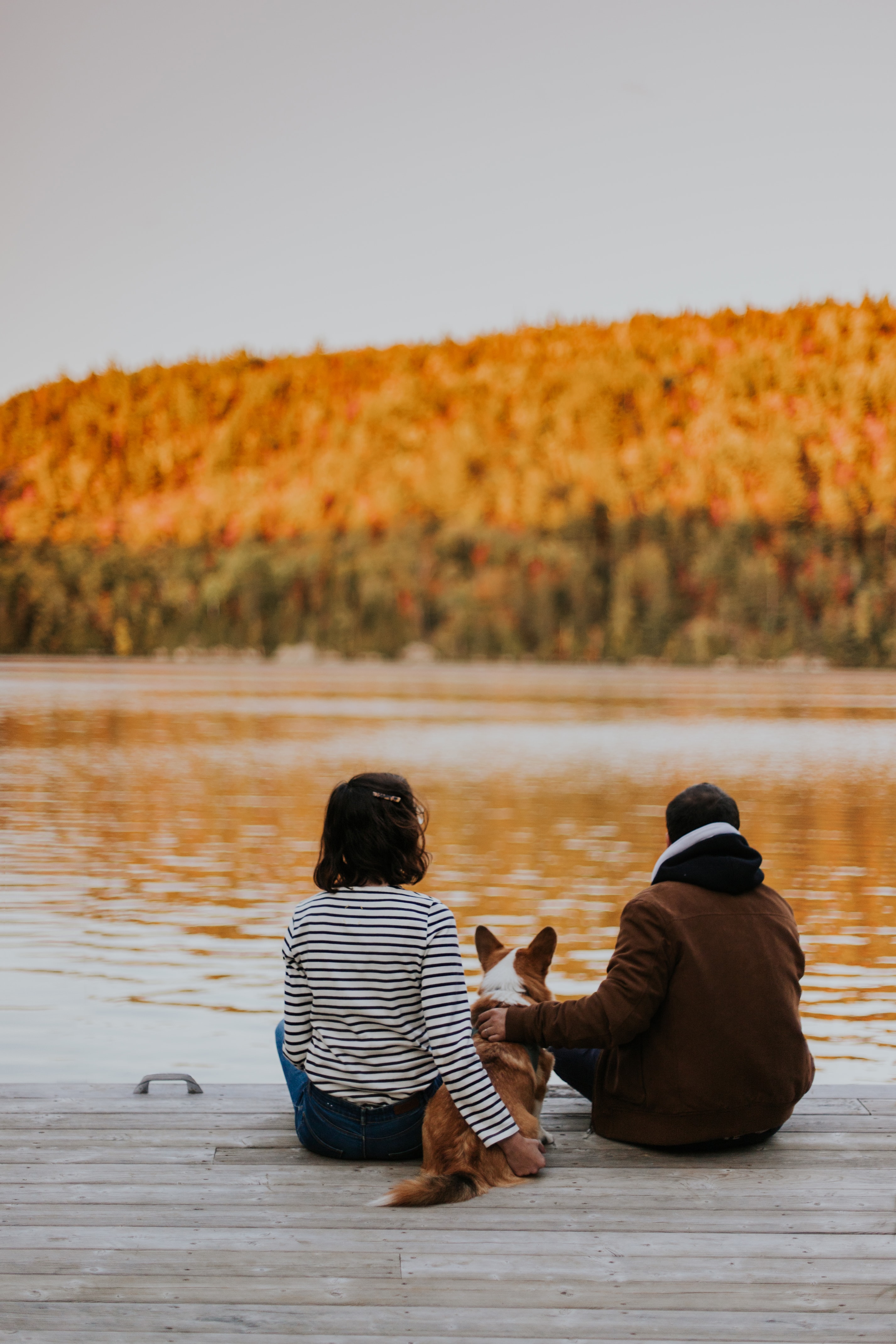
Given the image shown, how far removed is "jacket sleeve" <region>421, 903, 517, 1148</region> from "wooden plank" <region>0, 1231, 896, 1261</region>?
271 millimetres

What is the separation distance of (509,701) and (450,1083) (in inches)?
1759

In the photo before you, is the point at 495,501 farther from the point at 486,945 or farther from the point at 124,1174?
the point at 124,1174

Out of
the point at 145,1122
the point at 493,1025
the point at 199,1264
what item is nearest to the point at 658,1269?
the point at 493,1025

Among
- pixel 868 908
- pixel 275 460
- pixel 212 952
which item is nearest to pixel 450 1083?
pixel 212 952

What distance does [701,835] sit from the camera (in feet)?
9.97

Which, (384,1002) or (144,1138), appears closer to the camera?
(384,1002)

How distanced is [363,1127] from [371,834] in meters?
0.71

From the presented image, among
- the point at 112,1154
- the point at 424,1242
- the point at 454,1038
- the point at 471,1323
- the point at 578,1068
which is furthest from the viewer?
the point at 578,1068

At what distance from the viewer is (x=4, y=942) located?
8.55 m

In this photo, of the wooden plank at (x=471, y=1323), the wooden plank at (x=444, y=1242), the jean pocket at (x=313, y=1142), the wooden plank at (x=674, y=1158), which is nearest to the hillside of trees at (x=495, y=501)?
the wooden plank at (x=674, y=1158)

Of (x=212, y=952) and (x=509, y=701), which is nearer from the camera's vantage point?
(x=212, y=952)

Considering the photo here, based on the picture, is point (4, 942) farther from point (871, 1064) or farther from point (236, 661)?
point (236, 661)

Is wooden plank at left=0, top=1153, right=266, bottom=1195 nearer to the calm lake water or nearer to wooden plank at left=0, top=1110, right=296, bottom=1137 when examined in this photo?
wooden plank at left=0, top=1110, right=296, bottom=1137

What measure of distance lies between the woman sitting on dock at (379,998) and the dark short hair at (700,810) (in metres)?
0.58
